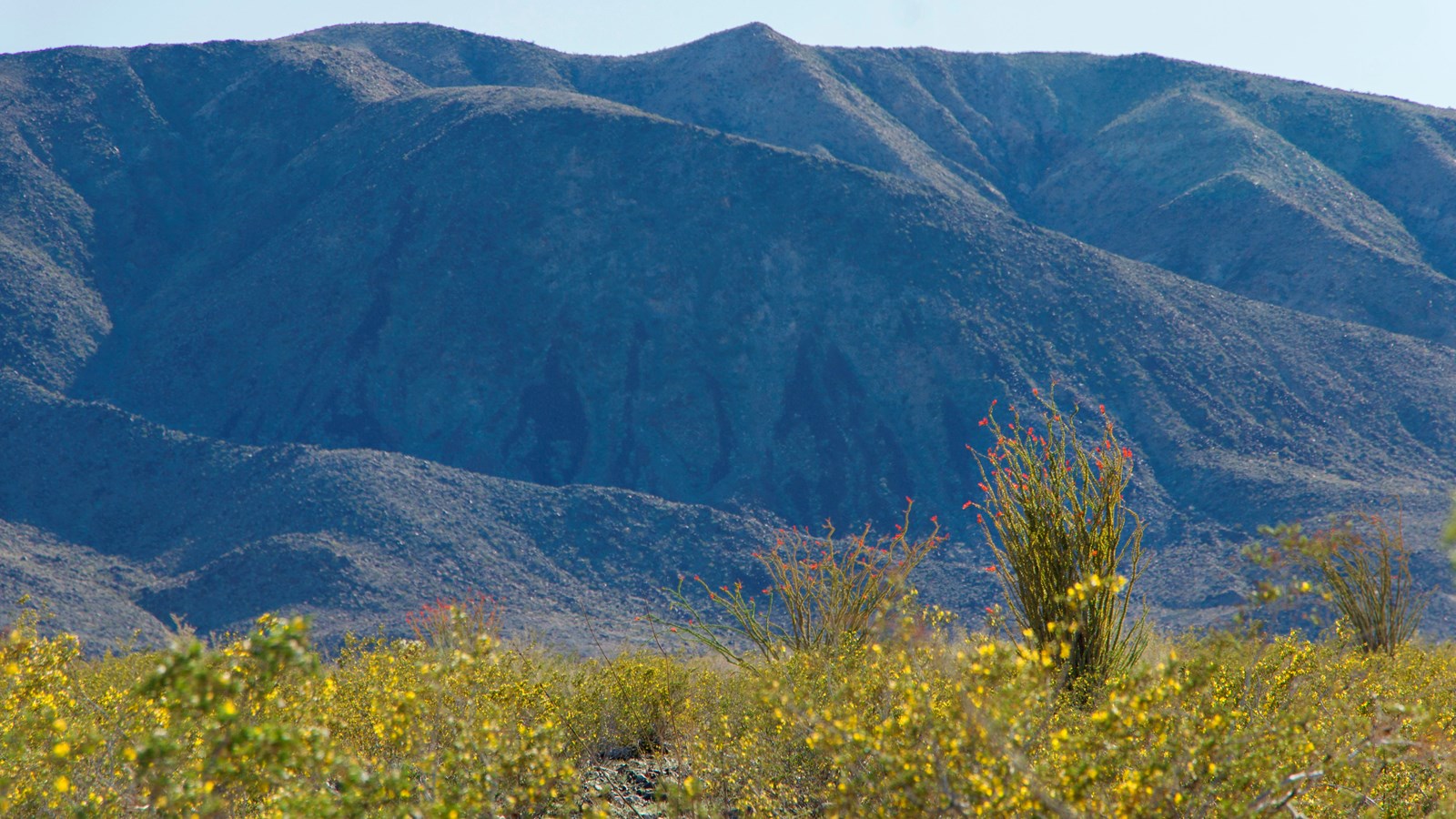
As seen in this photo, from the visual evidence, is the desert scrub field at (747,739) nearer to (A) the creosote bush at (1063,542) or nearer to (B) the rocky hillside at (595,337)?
(A) the creosote bush at (1063,542)

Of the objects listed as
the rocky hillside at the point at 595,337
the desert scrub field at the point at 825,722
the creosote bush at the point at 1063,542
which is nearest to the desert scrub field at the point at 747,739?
the desert scrub field at the point at 825,722

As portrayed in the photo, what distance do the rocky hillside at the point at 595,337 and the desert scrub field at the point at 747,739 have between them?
48.0ft

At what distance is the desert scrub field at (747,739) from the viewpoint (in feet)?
9.95

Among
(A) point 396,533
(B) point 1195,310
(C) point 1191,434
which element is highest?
(B) point 1195,310

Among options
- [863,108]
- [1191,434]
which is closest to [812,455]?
[1191,434]

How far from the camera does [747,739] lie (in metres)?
4.86

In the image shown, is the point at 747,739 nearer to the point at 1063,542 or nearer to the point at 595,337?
the point at 1063,542

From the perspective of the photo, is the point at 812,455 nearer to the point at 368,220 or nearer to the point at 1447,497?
the point at 1447,497

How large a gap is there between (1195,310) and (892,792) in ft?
103

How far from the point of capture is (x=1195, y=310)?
31.2 meters

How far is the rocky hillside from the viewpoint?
2283cm

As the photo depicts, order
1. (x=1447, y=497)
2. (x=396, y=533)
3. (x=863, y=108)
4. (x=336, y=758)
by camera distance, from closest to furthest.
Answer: (x=336, y=758) → (x=396, y=533) → (x=1447, y=497) → (x=863, y=108)

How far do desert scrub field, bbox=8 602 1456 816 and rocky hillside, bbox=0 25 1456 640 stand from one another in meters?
14.6

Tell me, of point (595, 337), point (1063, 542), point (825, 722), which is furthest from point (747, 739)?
point (595, 337)
